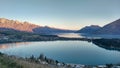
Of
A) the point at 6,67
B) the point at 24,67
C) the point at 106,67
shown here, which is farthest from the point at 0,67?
the point at 106,67

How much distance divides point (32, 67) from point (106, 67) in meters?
75.5

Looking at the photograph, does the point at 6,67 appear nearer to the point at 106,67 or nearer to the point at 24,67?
the point at 24,67

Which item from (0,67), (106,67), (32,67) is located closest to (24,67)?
(32,67)

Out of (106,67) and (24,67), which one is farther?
(106,67)

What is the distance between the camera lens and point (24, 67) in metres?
9.38

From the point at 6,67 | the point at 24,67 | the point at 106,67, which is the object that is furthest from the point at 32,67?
the point at 106,67

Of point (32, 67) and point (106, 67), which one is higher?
point (32, 67)

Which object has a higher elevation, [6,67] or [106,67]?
[6,67]

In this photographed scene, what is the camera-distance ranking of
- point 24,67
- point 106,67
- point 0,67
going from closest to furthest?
point 0,67 < point 24,67 < point 106,67

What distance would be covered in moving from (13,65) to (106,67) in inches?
2978

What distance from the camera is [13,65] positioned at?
32.0ft

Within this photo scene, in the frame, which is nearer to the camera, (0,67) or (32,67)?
(0,67)

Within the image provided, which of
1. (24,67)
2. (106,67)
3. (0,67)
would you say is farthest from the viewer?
(106,67)

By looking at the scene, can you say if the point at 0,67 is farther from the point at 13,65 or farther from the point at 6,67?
the point at 13,65
